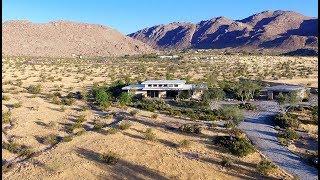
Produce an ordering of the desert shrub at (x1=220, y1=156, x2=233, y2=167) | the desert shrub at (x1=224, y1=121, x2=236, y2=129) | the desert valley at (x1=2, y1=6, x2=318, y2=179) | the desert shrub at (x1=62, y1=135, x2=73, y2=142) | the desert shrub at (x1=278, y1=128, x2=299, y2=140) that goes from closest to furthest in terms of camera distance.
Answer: the desert valley at (x1=2, y1=6, x2=318, y2=179) < the desert shrub at (x1=220, y1=156, x2=233, y2=167) < the desert shrub at (x1=62, y1=135, x2=73, y2=142) < the desert shrub at (x1=278, y1=128, x2=299, y2=140) < the desert shrub at (x1=224, y1=121, x2=236, y2=129)

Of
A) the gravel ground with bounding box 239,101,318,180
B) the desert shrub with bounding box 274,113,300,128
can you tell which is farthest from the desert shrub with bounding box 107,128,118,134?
the desert shrub with bounding box 274,113,300,128

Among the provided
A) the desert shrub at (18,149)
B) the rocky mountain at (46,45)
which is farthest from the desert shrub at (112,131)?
the rocky mountain at (46,45)

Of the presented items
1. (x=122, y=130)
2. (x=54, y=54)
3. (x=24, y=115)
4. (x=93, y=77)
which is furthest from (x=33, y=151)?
(x=54, y=54)

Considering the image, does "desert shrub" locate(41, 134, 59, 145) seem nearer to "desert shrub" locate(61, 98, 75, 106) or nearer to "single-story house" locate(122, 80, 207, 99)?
"desert shrub" locate(61, 98, 75, 106)

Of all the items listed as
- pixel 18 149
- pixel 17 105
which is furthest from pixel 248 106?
pixel 18 149

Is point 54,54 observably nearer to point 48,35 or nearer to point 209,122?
point 48,35

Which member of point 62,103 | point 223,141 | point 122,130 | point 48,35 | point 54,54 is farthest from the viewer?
point 48,35
